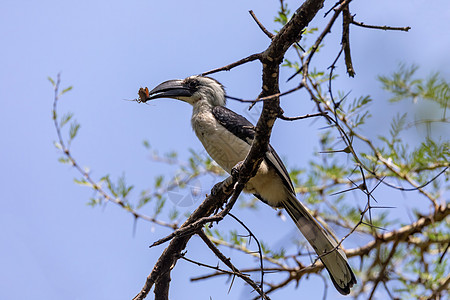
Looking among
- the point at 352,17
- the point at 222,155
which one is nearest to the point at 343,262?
the point at 222,155

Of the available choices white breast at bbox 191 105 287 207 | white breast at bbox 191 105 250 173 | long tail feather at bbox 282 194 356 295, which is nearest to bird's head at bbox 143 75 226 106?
white breast at bbox 191 105 250 173

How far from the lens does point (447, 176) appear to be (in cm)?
321

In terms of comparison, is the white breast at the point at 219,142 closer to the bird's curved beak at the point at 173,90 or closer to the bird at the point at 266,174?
the bird at the point at 266,174

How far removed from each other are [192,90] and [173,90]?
6.8 inches

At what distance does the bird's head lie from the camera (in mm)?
4344

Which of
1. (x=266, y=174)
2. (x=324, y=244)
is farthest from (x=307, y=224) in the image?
(x=266, y=174)

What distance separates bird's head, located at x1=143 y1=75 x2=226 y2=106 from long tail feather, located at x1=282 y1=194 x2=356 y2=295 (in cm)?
118

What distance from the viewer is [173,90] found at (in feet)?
14.4

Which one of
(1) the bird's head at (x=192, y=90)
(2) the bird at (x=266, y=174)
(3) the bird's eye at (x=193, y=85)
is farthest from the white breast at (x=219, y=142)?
(3) the bird's eye at (x=193, y=85)

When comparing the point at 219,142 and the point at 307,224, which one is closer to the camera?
the point at 307,224

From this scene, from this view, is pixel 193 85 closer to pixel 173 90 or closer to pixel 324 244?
pixel 173 90

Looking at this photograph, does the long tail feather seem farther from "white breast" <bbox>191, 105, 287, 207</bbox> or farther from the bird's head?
the bird's head

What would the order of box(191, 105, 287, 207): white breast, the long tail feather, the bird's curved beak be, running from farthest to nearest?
the bird's curved beak
box(191, 105, 287, 207): white breast
the long tail feather

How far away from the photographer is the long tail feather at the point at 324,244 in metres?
3.35
